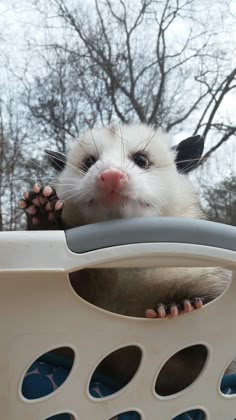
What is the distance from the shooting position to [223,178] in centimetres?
178

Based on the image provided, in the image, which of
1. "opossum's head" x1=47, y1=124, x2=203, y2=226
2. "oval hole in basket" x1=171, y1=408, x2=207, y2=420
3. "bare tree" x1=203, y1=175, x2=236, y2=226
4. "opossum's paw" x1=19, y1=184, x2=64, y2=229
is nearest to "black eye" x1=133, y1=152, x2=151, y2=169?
"opossum's head" x1=47, y1=124, x2=203, y2=226

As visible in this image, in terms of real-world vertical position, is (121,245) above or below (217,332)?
above

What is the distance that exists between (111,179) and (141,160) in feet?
0.76

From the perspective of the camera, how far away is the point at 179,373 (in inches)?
32.8

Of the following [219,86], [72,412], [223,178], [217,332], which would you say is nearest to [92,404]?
[72,412]

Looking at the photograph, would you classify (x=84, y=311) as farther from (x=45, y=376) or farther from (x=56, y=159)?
(x=56, y=159)

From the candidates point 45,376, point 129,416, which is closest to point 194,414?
point 129,416

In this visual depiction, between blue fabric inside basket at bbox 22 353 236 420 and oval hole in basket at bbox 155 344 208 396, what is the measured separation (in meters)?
0.11

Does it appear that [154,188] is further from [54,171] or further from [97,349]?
[97,349]

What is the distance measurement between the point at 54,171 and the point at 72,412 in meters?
0.60

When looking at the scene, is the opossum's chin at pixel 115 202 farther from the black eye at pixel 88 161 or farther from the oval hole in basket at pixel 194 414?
the oval hole in basket at pixel 194 414

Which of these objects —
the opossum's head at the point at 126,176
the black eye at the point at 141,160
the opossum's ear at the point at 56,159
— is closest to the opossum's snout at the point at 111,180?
the opossum's head at the point at 126,176

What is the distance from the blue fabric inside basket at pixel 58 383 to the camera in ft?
2.14

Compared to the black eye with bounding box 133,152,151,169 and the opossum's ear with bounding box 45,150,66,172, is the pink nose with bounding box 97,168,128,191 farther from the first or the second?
the opossum's ear with bounding box 45,150,66,172
